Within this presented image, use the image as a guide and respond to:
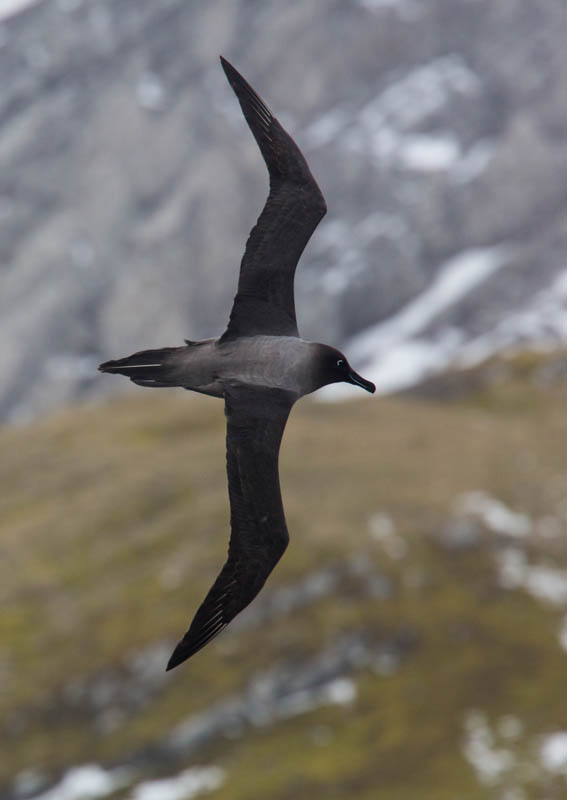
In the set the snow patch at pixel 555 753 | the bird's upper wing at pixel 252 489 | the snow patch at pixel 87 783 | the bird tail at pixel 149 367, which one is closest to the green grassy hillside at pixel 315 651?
the snow patch at pixel 555 753

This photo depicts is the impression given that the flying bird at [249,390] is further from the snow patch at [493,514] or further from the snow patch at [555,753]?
the snow patch at [493,514]

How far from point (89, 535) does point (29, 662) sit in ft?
109

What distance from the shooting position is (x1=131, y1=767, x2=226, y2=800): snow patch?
133125mm

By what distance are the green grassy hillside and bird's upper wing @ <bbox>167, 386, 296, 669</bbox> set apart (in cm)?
10785

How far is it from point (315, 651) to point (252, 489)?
134736 millimetres

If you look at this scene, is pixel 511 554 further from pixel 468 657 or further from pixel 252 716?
pixel 252 716

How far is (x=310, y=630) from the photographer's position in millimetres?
156000

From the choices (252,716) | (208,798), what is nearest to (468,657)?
(252,716)

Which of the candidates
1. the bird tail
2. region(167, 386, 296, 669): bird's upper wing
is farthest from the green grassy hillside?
the bird tail

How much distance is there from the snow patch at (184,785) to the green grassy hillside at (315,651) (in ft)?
5.55

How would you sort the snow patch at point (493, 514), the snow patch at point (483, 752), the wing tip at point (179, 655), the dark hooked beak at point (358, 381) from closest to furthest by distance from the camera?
the wing tip at point (179, 655) → the dark hooked beak at point (358, 381) → the snow patch at point (483, 752) → the snow patch at point (493, 514)

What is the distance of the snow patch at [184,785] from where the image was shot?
437 feet

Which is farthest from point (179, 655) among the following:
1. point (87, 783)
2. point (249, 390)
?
point (87, 783)

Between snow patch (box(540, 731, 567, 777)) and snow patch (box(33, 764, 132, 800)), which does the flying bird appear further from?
snow patch (box(33, 764, 132, 800))
